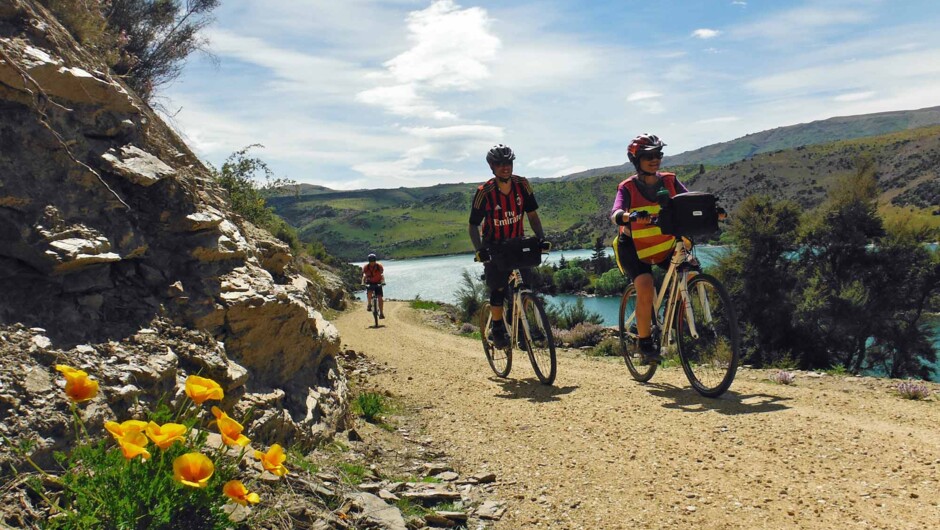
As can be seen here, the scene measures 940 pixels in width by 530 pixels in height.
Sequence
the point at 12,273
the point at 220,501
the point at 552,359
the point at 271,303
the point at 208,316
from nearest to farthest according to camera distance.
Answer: the point at 220,501
the point at 12,273
the point at 208,316
the point at 271,303
the point at 552,359

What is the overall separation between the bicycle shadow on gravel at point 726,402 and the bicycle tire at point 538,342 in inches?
48.3

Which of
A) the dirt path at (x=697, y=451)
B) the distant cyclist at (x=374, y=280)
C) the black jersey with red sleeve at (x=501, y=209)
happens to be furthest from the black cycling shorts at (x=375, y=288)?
the black jersey with red sleeve at (x=501, y=209)

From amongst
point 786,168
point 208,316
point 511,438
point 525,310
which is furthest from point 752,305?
point 786,168

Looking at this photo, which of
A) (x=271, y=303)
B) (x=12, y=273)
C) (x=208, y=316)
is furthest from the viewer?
(x=271, y=303)

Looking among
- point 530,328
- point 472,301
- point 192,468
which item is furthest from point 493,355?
point 472,301

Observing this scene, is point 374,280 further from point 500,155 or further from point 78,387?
point 78,387

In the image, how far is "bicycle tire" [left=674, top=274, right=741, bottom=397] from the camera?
18.5ft

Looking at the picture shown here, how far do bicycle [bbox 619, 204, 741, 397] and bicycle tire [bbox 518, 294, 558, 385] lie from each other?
4.01ft

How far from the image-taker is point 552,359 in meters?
6.85

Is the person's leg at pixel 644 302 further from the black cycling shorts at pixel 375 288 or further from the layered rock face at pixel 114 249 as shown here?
the black cycling shorts at pixel 375 288

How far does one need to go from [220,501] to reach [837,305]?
25025 mm

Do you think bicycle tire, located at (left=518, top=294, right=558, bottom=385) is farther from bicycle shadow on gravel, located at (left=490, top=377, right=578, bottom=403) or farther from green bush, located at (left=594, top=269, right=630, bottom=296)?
green bush, located at (left=594, top=269, right=630, bottom=296)

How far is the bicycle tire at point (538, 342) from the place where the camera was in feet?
22.4

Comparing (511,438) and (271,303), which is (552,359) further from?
(271,303)
